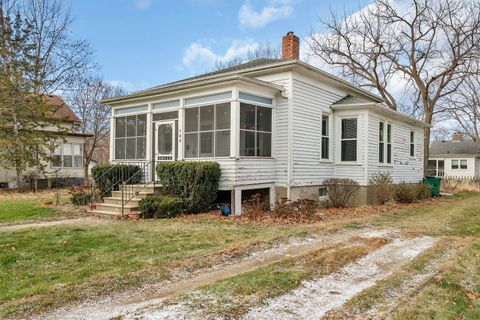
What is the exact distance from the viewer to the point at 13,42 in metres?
11.2

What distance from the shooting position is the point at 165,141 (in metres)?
13.7

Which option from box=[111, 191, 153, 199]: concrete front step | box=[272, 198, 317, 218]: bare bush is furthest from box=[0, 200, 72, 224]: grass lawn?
box=[272, 198, 317, 218]: bare bush

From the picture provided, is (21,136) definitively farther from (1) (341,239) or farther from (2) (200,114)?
(1) (341,239)

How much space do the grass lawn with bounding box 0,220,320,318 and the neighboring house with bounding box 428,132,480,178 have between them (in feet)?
135

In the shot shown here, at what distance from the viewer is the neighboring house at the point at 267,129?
11727 mm

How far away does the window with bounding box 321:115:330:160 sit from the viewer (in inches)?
574

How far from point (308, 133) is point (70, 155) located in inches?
765

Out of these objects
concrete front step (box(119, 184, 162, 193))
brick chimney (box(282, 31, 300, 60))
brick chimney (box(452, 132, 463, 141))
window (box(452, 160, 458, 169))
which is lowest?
concrete front step (box(119, 184, 162, 193))

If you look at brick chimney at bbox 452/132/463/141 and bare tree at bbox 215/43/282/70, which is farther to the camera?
brick chimney at bbox 452/132/463/141

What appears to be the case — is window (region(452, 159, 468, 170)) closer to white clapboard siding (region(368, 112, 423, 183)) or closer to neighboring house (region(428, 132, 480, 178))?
neighboring house (region(428, 132, 480, 178))

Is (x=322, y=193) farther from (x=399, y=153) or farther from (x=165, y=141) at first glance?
(x=165, y=141)

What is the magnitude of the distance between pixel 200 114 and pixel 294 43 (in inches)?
207

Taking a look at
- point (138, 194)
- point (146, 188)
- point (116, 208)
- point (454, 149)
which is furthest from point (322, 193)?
point (454, 149)

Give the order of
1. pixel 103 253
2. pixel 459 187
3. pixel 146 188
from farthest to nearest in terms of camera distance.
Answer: pixel 459 187, pixel 146 188, pixel 103 253
